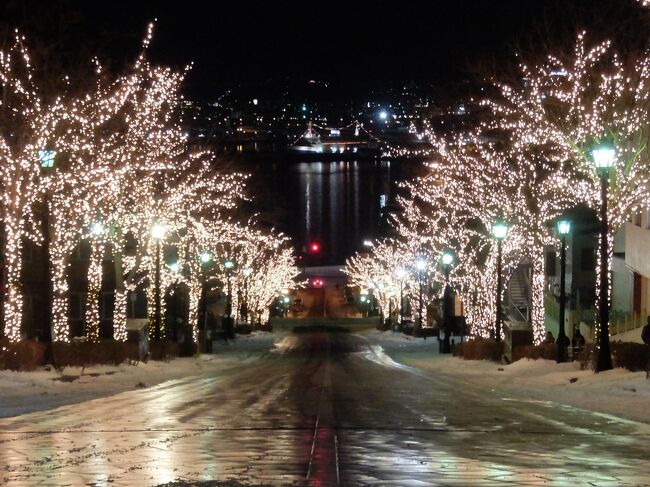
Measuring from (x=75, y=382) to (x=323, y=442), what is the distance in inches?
584

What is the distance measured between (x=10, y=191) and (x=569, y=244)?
→ 112 feet

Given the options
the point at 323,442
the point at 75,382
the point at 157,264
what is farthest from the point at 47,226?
the point at 323,442

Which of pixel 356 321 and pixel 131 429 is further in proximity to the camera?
pixel 356 321

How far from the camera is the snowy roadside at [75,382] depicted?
834 inches

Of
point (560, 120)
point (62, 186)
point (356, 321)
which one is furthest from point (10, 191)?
point (356, 321)

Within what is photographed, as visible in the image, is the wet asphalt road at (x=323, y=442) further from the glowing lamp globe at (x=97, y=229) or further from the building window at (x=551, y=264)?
the building window at (x=551, y=264)

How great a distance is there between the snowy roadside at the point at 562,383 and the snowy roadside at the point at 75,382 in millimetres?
9168

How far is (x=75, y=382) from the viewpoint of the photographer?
26812 mm

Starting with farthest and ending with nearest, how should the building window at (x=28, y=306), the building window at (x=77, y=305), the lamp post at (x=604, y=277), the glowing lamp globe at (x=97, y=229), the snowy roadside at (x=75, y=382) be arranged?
the building window at (x=77, y=305) → the building window at (x=28, y=306) → the glowing lamp globe at (x=97, y=229) → the lamp post at (x=604, y=277) → the snowy roadside at (x=75, y=382)

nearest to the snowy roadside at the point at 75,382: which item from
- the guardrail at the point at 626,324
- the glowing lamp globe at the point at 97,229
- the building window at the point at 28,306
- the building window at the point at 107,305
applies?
the glowing lamp globe at the point at 97,229

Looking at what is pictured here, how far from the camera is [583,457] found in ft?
40.1

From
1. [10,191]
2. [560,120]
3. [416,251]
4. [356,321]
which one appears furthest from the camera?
[356,321]

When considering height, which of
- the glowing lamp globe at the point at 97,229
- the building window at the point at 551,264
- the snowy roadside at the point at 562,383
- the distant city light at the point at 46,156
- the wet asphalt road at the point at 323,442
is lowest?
the snowy roadside at the point at 562,383

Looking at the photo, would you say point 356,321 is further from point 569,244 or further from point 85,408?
point 85,408
